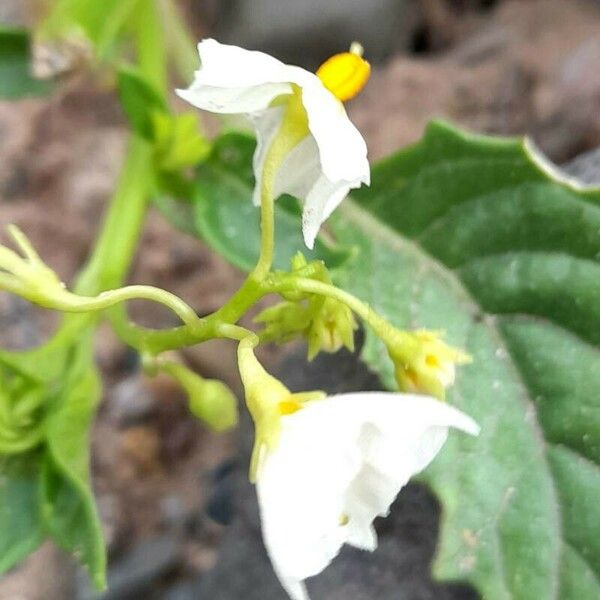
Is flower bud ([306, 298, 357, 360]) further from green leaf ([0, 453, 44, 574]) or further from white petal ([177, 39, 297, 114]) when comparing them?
green leaf ([0, 453, 44, 574])

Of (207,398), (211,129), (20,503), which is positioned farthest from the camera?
(211,129)

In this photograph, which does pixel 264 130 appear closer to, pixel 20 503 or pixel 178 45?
pixel 20 503

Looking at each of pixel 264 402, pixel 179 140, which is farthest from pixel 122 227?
pixel 264 402

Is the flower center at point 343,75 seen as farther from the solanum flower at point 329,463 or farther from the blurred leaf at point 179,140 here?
the blurred leaf at point 179,140

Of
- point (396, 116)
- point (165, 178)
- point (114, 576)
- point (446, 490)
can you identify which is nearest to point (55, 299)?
point (446, 490)

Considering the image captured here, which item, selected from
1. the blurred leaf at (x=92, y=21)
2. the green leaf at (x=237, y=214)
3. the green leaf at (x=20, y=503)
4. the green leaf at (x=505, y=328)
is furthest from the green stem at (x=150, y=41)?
the green leaf at (x=20, y=503)

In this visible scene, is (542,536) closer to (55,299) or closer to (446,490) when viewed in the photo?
(446,490)

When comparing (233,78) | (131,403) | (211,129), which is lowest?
(131,403)

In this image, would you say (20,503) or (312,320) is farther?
(20,503)
